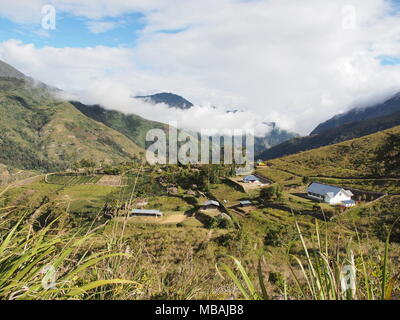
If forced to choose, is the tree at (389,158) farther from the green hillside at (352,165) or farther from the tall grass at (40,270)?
the tall grass at (40,270)

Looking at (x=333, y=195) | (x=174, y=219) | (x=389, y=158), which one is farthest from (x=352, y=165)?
(x=174, y=219)

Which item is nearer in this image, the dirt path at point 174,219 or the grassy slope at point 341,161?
the dirt path at point 174,219

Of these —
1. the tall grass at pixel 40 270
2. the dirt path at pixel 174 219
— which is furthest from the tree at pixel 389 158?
the tall grass at pixel 40 270

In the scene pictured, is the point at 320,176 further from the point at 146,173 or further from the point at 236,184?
the point at 146,173

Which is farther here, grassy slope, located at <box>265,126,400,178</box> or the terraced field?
the terraced field

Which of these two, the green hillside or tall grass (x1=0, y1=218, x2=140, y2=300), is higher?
tall grass (x1=0, y1=218, x2=140, y2=300)

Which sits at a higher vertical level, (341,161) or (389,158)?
(389,158)

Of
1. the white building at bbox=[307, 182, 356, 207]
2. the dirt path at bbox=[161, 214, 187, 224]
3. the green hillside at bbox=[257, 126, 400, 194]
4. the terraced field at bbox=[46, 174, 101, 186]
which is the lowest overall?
the dirt path at bbox=[161, 214, 187, 224]

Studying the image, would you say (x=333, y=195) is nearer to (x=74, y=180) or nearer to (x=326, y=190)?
(x=326, y=190)

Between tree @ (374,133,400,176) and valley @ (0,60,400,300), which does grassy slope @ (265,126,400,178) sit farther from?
tree @ (374,133,400,176)

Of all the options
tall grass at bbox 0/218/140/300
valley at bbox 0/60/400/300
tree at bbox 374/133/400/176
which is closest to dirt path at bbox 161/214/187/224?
valley at bbox 0/60/400/300

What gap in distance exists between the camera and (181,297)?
288cm

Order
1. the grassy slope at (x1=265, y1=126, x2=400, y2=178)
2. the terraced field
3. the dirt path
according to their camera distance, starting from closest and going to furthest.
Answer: the dirt path
the grassy slope at (x1=265, y1=126, x2=400, y2=178)
the terraced field
